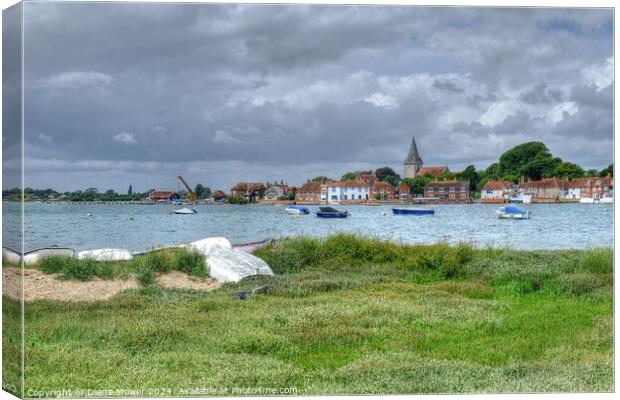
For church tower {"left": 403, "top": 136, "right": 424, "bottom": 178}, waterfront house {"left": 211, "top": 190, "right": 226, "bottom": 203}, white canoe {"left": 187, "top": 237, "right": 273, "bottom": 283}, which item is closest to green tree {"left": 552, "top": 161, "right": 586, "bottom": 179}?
church tower {"left": 403, "top": 136, "right": 424, "bottom": 178}

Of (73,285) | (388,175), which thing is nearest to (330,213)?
(388,175)

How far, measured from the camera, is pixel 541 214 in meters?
9.44

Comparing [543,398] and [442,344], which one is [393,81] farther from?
[543,398]

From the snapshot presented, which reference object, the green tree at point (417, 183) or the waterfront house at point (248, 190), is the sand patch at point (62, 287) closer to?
Result: the waterfront house at point (248, 190)

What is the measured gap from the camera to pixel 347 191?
9188 millimetres

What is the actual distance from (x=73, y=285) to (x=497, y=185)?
4806 millimetres

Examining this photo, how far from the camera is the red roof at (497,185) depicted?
9.39 meters

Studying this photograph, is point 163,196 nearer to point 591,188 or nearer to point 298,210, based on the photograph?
point 298,210

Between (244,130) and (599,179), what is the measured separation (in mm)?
3824

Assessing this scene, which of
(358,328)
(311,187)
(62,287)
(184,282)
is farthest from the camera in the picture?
Result: (184,282)

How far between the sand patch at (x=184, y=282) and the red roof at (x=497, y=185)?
10.9 feet

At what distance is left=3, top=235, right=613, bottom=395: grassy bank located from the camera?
305 inches

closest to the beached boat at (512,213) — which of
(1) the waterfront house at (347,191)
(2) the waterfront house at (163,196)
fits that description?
(1) the waterfront house at (347,191)

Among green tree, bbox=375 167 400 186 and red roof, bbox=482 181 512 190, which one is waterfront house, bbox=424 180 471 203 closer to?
red roof, bbox=482 181 512 190
